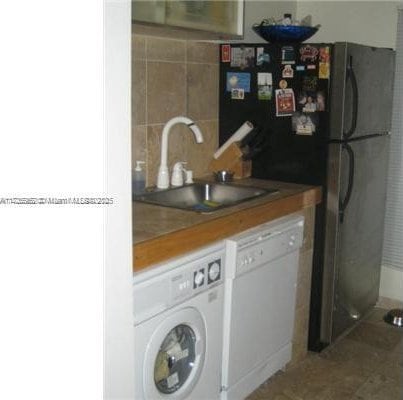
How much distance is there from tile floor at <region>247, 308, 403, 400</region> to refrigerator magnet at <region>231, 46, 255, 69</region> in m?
1.55

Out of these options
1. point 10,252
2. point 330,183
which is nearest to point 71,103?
point 10,252

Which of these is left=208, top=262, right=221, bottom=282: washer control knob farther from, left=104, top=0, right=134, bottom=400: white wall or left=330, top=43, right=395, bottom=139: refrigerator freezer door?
left=330, top=43, right=395, bottom=139: refrigerator freezer door

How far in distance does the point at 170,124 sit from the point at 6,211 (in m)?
1.39

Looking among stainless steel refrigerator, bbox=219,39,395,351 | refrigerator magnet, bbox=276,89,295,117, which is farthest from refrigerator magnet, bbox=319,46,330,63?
refrigerator magnet, bbox=276,89,295,117

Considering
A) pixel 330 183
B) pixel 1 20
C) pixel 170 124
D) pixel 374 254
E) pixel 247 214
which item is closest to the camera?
pixel 1 20

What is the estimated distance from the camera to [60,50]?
1.21 metres

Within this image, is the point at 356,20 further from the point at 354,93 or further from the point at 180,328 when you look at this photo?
the point at 180,328

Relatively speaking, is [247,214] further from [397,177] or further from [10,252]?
[397,177]

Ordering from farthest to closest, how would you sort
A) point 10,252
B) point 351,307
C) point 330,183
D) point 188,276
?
1. point 351,307
2. point 330,183
3. point 188,276
4. point 10,252

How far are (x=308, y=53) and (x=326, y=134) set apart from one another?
0.40 meters

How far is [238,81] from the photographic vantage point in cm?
298

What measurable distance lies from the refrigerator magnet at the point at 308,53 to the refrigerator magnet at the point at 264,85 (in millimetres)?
194

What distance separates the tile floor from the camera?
8.59ft

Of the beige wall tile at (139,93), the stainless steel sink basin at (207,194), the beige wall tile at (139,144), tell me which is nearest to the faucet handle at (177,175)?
the stainless steel sink basin at (207,194)
